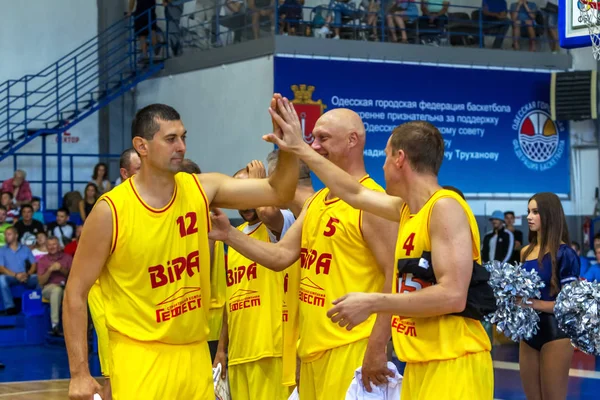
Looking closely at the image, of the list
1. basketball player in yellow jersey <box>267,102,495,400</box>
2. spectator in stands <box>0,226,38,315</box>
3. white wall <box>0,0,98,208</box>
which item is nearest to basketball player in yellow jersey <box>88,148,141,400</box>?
basketball player in yellow jersey <box>267,102,495,400</box>

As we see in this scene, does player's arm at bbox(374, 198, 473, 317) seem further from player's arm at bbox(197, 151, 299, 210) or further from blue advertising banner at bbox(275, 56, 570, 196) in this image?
blue advertising banner at bbox(275, 56, 570, 196)

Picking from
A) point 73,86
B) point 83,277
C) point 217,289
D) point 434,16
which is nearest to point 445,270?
point 83,277

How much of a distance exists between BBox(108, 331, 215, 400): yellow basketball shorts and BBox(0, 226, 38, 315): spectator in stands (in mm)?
10703

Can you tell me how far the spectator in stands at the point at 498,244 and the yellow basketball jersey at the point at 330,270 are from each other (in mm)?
11189

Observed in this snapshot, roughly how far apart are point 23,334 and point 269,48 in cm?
579

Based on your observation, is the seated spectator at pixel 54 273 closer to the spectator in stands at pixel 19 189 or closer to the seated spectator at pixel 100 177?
the spectator in stands at pixel 19 189

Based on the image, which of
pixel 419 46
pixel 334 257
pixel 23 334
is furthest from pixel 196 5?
pixel 334 257

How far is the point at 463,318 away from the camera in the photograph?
4336mm

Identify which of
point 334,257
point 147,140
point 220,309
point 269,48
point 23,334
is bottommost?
point 23,334

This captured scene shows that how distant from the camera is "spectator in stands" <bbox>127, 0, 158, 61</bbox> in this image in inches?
739

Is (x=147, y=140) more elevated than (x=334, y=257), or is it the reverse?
(x=147, y=140)

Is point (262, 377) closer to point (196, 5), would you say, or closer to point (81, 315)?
point (81, 315)

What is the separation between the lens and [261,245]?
5.37 metres

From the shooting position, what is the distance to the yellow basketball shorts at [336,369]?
520cm
